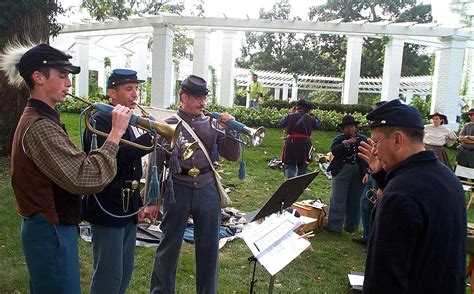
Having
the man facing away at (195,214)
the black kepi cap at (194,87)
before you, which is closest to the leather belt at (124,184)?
the man facing away at (195,214)

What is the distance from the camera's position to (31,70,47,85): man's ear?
2.34 m

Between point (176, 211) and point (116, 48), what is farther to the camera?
point (116, 48)

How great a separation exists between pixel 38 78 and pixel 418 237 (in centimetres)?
203

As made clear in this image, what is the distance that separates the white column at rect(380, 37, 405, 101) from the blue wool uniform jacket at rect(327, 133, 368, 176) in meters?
9.88

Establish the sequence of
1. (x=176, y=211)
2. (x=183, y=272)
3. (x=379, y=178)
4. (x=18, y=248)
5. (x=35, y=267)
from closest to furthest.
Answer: (x=35, y=267)
(x=379, y=178)
(x=176, y=211)
(x=183, y=272)
(x=18, y=248)

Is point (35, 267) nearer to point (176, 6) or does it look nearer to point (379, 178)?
point (379, 178)

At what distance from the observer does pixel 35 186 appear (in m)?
2.25

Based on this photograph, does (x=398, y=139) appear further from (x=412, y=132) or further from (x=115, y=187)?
(x=115, y=187)

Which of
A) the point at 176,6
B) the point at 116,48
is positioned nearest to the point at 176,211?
the point at 116,48

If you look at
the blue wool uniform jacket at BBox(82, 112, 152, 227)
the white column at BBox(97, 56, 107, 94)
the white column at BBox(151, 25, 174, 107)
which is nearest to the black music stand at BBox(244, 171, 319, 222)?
the blue wool uniform jacket at BBox(82, 112, 152, 227)

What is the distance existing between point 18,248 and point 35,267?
3.29 meters

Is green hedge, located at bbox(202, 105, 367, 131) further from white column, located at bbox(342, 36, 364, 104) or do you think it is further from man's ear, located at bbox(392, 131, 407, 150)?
man's ear, located at bbox(392, 131, 407, 150)

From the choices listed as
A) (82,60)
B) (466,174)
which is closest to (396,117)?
(466,174)

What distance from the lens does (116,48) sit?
2411 centimetres
